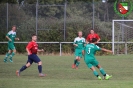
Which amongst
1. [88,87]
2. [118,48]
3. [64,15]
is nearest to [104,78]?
[88,87]

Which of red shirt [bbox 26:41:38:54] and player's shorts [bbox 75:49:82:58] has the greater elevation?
red shirt [bbox 26:41:38:54]

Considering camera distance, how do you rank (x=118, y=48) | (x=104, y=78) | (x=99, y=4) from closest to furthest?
1. (x=104, y=78)
2. (x=118, y=48)
3. (x=99, y=4)

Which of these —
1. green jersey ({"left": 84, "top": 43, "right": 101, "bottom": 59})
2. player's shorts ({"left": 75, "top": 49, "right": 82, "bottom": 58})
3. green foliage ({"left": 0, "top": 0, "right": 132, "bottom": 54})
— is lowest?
player's shorts ({"left": 75, "top": 49, "right": 82, "bottom": 58})

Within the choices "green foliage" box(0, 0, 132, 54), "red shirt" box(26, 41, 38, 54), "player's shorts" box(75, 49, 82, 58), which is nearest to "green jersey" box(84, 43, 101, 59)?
"red shirt" box(26, 41, 38, 54)

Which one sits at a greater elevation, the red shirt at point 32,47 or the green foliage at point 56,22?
the green foliage at point 56,22

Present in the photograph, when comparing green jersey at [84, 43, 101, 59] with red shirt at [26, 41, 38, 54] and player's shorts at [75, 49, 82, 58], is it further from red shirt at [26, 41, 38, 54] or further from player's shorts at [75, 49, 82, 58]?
player's shorts at [75, 49, 82, 58]

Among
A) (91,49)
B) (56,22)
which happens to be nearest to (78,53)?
(91,49)

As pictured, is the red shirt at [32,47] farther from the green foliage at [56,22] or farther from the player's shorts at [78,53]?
the green foliage at [56,22]

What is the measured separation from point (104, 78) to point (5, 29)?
23.1 metres

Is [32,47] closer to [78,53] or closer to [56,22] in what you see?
[78,53]

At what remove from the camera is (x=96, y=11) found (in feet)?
134

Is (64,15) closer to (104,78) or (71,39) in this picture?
(71,39)

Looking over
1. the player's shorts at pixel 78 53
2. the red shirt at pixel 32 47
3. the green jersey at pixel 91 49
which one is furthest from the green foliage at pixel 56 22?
the green jersey at pixel 91 49

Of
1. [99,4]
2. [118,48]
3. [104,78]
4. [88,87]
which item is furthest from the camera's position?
[99,4]
